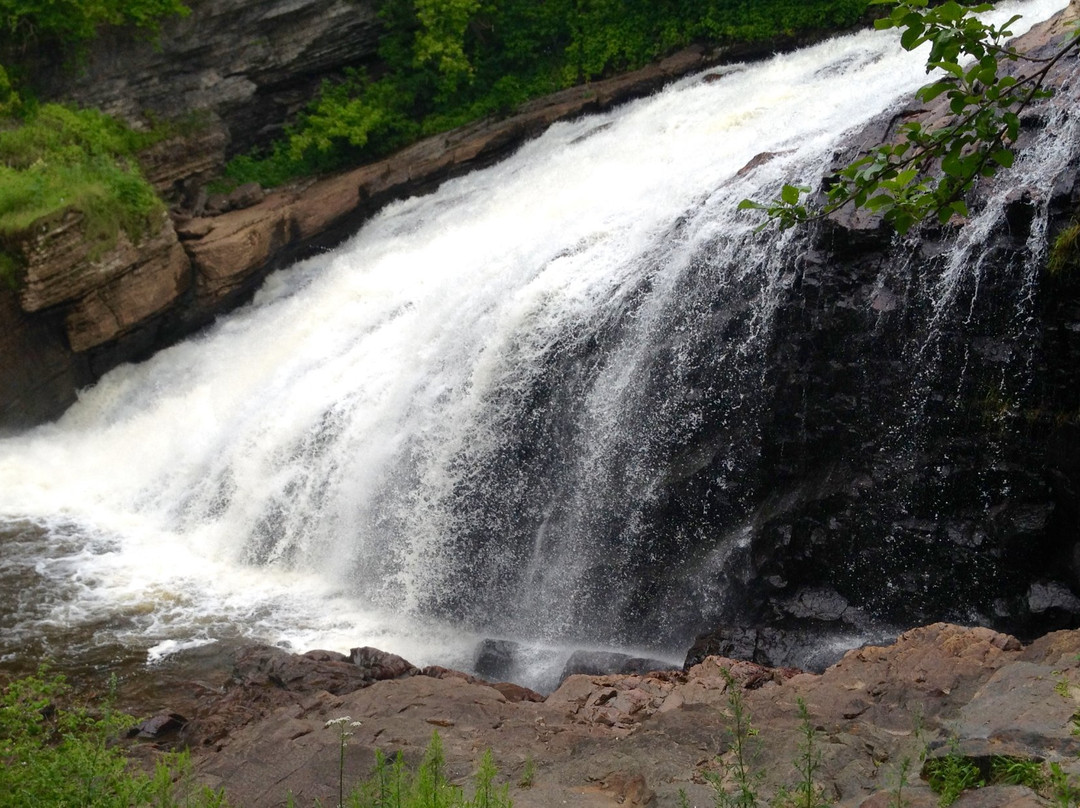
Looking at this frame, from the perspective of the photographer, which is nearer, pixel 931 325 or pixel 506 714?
pixel 506 714

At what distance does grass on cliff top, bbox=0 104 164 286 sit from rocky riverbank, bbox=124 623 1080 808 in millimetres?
8132

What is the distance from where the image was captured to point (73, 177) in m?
14.5

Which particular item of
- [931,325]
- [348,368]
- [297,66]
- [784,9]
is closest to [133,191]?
[297,66]

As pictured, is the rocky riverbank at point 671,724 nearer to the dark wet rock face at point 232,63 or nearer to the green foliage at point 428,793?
the green foliage at point 428,793

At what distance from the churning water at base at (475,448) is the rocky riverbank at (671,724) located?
Answer: 1602 mm

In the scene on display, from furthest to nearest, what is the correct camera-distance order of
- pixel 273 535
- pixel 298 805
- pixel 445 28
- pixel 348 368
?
pixel 445 28
pixel 348 368
pixel 273 535
pixel 298 805

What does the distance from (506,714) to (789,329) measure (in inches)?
153

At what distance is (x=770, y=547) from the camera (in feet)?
28.0

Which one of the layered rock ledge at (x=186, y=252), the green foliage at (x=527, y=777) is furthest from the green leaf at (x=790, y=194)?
the layered rock ledge at (x=186, y=252)

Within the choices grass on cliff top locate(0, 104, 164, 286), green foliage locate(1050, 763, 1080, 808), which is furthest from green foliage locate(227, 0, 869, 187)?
green foliage locate(1050, 763, 1080, 808)

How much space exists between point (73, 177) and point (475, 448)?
8.13 metres

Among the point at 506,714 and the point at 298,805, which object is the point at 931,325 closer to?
the point at 506,714

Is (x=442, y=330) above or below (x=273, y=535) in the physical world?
above

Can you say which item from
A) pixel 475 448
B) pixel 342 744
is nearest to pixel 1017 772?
pixel 342 744
